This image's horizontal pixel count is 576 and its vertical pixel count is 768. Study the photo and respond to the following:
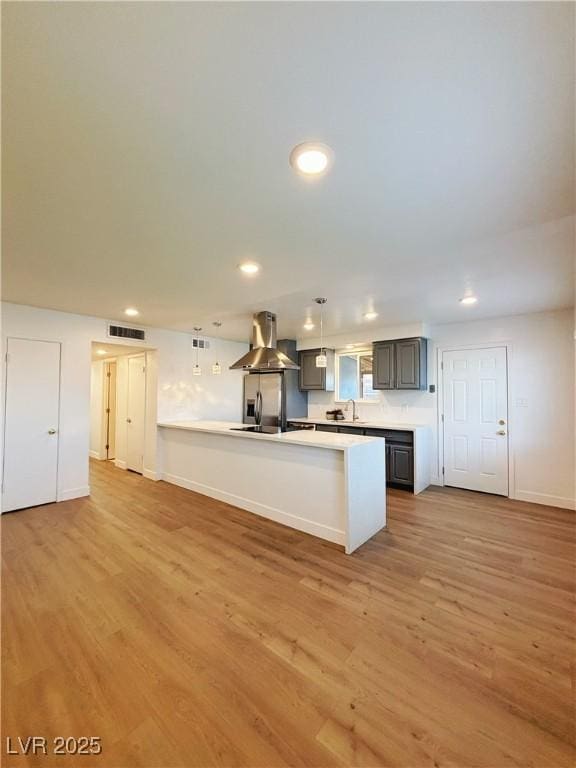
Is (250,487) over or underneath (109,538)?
over

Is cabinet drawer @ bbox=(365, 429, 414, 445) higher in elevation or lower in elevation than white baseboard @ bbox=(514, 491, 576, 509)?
higher

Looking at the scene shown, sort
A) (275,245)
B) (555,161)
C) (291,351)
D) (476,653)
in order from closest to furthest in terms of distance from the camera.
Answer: (555,161), (476,653), (275,245), (291,351)

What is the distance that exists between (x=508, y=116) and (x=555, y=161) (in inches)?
17.9

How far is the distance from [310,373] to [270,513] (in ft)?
10.8

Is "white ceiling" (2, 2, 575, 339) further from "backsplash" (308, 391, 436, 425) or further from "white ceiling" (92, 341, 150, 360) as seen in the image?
"backsplash" (308, 391, 436, 425)

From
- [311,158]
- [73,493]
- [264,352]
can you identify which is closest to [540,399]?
[264,352]

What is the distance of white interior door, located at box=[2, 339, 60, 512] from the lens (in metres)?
3.90

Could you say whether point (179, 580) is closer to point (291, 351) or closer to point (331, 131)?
point (331, 131)

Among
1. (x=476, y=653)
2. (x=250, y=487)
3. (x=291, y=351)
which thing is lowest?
(x=476, y=653)

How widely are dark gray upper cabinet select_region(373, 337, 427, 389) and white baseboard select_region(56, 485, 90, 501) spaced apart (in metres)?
4.76

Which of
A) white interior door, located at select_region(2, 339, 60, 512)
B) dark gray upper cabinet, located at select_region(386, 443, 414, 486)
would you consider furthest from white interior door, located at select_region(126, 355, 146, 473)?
dark gray upper cabinet, located at select_region(386, 443, 414, 486)

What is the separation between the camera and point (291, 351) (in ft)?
21.5

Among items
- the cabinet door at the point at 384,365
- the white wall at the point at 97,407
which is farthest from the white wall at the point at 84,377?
the cabinet door at the point at 384,365

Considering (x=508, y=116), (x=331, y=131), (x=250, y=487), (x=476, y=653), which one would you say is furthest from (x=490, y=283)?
(x=250, y=487)
